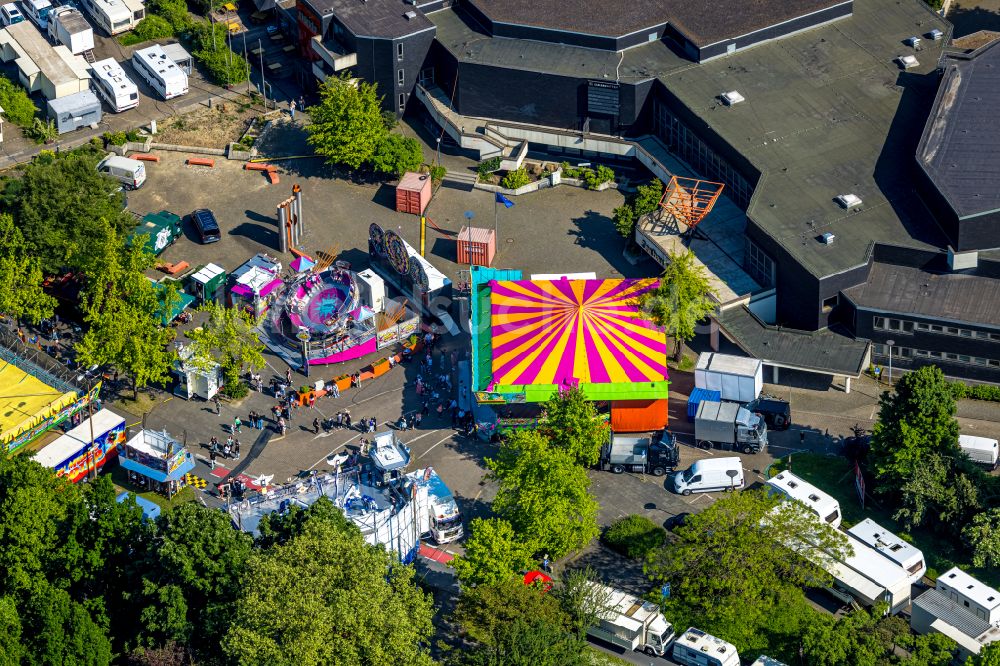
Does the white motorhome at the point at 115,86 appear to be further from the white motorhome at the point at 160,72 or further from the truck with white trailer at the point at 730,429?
the truck with white trailer at the point at 730,429

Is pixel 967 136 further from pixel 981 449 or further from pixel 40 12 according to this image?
pixel 40 12

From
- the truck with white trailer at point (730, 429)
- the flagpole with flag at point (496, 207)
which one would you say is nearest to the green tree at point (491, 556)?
the truck with white trailer at point (730, 429)

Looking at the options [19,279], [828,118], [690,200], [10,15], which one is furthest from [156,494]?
[10,15]

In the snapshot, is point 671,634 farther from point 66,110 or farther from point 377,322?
point 66,110

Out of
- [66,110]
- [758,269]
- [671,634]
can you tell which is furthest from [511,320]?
[66,110]

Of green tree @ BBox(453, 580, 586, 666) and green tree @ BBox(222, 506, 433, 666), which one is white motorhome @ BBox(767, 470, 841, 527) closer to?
green tree @ BBox(453, 580, 586, 666)

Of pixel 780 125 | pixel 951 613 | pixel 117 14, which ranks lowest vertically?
pixel 951 613
